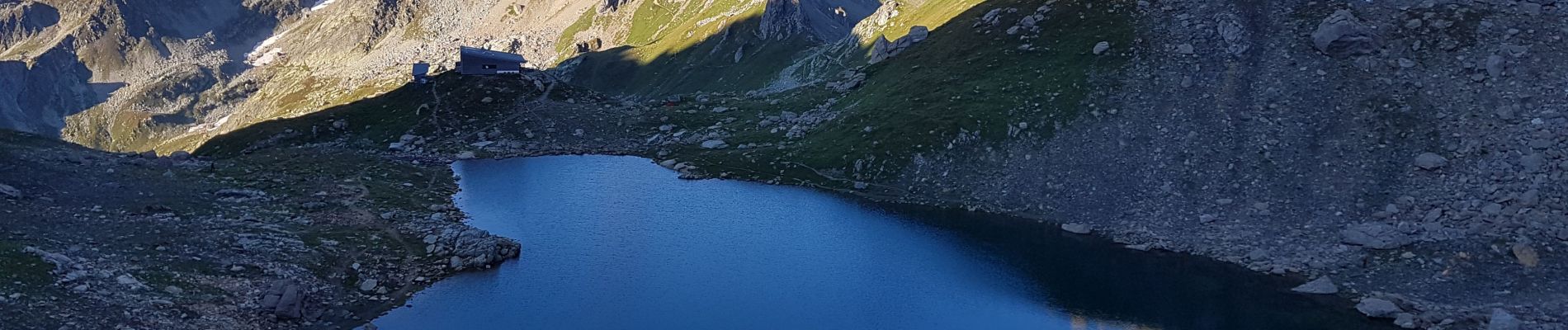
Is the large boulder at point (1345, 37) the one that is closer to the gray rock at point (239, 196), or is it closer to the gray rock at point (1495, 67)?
the gray rock at point (1495, 67)

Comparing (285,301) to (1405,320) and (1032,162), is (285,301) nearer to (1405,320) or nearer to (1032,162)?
(1032,162)

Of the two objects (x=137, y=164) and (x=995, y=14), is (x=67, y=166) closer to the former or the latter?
(x=137, y=164)

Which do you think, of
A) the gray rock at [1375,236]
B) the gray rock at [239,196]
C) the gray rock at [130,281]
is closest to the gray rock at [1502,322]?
the gray rock at [1375,236]

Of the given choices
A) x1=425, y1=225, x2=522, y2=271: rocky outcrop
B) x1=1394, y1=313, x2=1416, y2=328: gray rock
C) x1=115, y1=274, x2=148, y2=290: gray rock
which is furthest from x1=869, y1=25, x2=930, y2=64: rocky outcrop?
x1=115, y1=274, x2=148, y2=290: gray rock

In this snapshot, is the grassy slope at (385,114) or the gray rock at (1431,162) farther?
the grassy slope at (385,114)

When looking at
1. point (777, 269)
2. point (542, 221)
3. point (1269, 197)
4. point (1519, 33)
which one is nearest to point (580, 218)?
point (542, 221)

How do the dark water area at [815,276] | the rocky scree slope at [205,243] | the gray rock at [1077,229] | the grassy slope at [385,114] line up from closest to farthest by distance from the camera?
the rocky scree slope at [205,243], the dark water area at [815,276], the gray rock at [1077,229], the grassy slope at [385,114]
